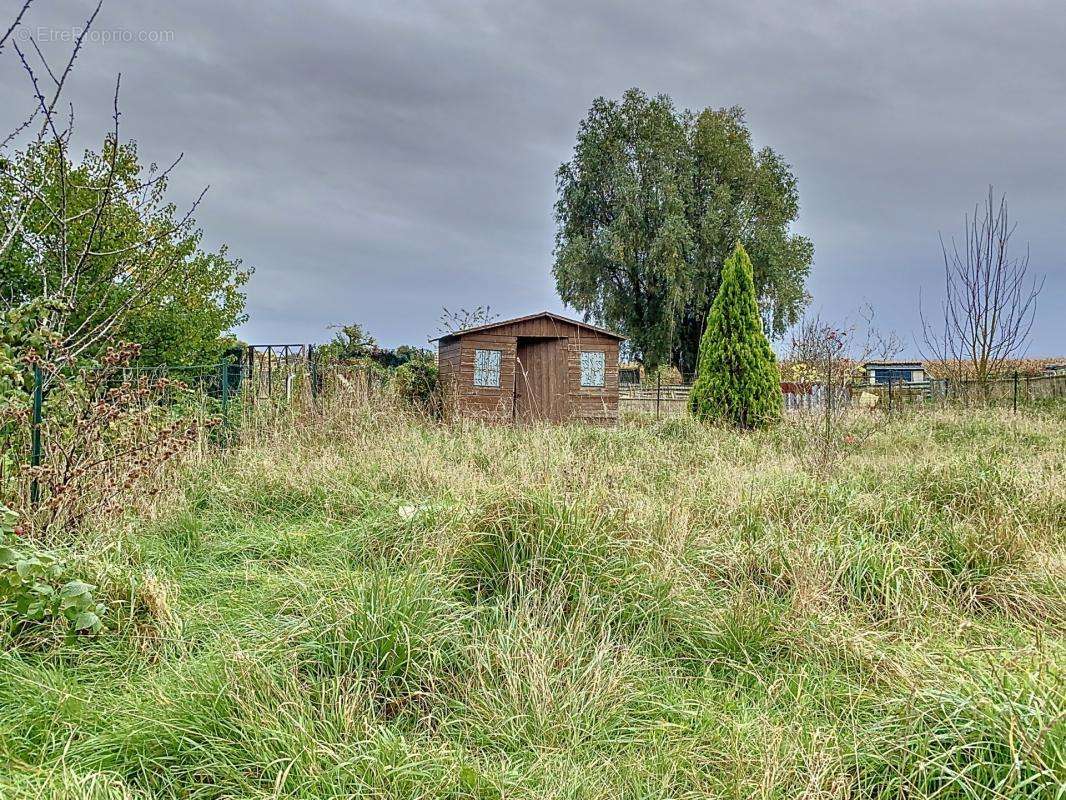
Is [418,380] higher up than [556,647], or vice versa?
[418,380]

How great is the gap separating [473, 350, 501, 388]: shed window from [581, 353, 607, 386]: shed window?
7.03ft

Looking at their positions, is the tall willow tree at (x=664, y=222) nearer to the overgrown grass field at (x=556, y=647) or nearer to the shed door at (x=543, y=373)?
the shed door at (x=543, y=373)

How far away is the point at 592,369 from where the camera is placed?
50.7ft

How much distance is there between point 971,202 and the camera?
13117 millimetres

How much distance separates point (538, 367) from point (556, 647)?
Result: 13.0m

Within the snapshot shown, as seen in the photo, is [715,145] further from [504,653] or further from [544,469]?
[504,653]

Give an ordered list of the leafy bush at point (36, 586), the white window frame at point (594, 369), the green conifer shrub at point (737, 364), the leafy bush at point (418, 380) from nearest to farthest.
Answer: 1. the leafy bush at point (36, 586)
2. the green conifer shrub at point (737, 364)
3. the leafy bush at point (418, 380)
4. the white window frame at point (594, 369)

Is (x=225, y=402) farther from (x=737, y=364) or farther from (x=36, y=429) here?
(x=737, y=364)

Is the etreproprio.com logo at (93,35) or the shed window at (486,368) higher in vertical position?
the etreproprio.com logo at (93,35)

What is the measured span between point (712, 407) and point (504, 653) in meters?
8.76

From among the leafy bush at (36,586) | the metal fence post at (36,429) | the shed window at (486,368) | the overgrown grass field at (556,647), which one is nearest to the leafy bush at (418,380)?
the shed window at (486,368)

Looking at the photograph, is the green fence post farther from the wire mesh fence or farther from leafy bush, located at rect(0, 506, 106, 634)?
leafy bush, located at rect(0, 506, 106, 634)

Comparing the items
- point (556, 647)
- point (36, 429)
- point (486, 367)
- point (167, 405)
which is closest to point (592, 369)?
point (486, 367)

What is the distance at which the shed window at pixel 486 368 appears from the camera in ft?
47.6
